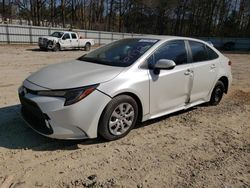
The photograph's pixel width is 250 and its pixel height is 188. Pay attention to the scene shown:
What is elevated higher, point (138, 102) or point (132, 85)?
point (132, 85)

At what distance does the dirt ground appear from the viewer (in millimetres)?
2859

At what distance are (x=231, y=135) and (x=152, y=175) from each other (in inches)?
76.4

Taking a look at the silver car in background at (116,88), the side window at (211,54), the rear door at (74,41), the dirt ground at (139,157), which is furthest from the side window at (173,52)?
the rear door at (74,41)

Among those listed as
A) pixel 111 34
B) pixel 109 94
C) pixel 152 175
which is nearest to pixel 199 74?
pixel 109 94

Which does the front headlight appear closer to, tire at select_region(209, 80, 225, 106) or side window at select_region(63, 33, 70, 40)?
tire at select_region(209, 80, 225, 106)

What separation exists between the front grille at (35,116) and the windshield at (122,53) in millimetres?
1328

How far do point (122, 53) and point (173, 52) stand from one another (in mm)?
931

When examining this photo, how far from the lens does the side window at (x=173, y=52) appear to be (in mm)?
4213

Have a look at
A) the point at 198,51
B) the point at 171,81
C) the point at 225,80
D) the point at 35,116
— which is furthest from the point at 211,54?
the point at 35,116

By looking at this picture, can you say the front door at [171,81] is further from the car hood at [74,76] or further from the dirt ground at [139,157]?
the car hood at [74,76]

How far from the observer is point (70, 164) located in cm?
313

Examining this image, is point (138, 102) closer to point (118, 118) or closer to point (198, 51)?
point (118, 118)

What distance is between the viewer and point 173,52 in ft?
14.7

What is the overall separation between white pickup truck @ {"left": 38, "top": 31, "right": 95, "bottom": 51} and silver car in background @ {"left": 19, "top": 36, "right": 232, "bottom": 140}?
1622cm
